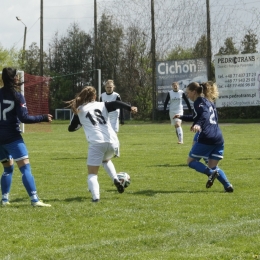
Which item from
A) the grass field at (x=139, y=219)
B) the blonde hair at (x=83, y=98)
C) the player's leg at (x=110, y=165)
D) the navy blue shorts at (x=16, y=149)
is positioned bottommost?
the grass field at (x=139, y=219)

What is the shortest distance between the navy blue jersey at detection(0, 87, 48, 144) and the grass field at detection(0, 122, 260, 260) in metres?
0.92

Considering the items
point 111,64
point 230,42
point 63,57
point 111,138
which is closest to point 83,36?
point 63,57

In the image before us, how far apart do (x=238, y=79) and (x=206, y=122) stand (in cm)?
2892

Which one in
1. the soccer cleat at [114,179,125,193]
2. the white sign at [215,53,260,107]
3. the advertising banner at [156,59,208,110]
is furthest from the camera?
the advertising banner at [156,59,208,110]

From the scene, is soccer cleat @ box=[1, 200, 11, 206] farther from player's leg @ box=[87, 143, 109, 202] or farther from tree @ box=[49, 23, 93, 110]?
tree @ box=[49, 23, 93, 110]

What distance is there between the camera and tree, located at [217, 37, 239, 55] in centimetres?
3825

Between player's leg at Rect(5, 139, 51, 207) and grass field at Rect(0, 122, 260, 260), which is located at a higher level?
player's leg at Rect(5, 139, 51, 207)

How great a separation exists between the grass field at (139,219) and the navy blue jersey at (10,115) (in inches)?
36.0

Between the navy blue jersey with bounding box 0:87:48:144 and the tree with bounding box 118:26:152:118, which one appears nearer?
the navy blue jersey with bounding box 0:87:48:144

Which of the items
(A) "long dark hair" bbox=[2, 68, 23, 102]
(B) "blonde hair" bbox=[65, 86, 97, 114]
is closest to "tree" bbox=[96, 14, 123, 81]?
(B) "blonde hair" bbox=[65, 86, 97, 114]

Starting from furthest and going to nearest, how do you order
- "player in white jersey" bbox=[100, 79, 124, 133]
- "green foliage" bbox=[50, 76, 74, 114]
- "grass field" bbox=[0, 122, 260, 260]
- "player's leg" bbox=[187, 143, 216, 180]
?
"green foliage" bbox=[50, 76, 74, 114], "player in white jersey" bbox=[100, 79, 124, 133], "player's leg" bbox=[187, 143, 216, 180], "grass field" bbox=[0, 122, 260, 260]

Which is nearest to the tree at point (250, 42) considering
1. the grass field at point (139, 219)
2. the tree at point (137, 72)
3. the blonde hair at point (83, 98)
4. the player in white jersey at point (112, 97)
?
the tree at point (137, 72)

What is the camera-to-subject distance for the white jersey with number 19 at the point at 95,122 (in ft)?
30.3

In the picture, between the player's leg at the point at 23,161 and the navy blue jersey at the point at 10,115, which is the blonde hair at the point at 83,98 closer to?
the navy blue jersey at the point at 10,115
